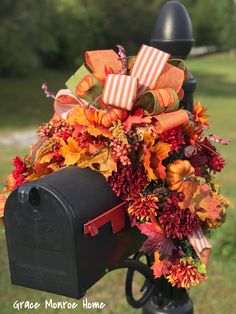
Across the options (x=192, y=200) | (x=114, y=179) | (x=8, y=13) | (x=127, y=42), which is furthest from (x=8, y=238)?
(x=127, y=42)

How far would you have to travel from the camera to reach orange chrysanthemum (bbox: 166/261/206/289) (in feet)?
5.59

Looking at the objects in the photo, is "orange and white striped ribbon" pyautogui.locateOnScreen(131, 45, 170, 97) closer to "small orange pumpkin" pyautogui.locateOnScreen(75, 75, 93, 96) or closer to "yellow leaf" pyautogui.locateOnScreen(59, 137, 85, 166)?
"small orange pumpkin" pyautogui.locateOnScreen(75, 75, 93, 96)

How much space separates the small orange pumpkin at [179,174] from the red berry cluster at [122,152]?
7.3 inches

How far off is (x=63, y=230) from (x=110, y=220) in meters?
0.20

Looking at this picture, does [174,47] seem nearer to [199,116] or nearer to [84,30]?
[199,116]

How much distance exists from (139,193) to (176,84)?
413mm

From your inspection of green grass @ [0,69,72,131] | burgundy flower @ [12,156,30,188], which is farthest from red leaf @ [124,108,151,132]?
green grass @ [0,69,72,131]

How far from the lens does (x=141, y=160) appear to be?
5.40 feet

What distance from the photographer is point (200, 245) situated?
5.69 feet

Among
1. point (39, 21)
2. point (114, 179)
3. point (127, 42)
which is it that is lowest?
point (127, 42)

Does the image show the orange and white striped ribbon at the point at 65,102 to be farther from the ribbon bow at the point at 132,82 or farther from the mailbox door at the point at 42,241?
the mailbox door at the point at 42,241

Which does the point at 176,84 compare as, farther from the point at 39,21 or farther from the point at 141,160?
the point at 39,21

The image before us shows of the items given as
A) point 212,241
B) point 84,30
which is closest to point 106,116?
point 212,241

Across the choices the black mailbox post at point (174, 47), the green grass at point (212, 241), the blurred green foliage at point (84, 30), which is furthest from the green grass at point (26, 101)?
the black mailbox post at point (174, 47)
